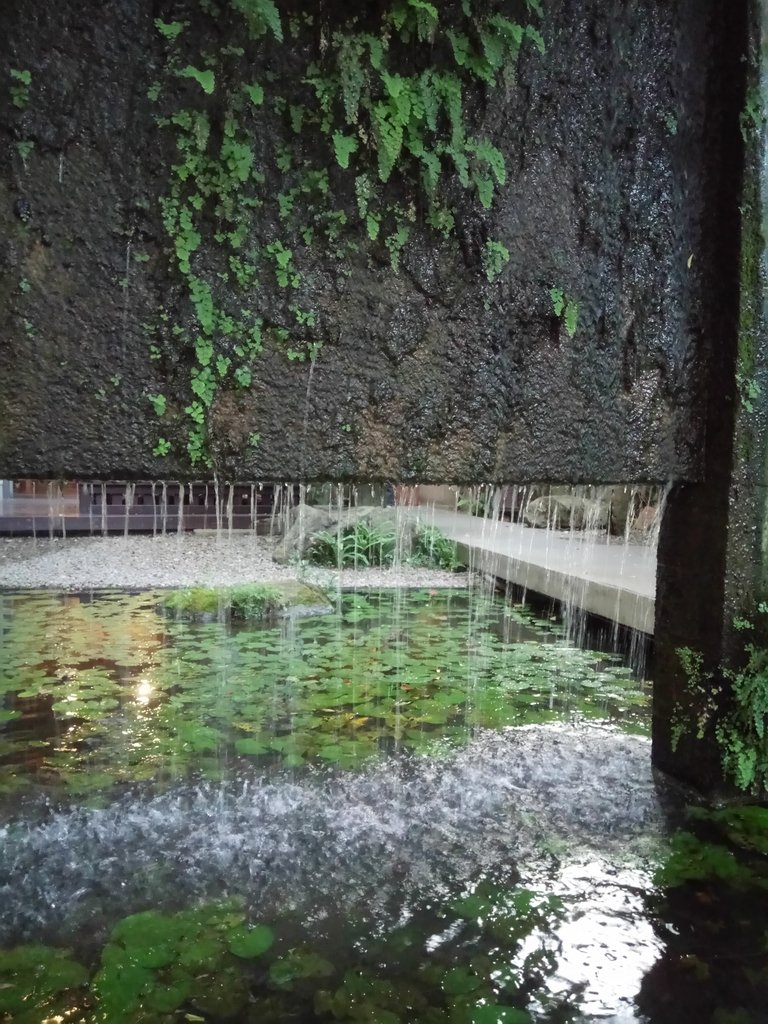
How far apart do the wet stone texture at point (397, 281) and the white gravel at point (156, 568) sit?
5.47 metres

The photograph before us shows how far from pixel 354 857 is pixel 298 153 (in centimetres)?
251

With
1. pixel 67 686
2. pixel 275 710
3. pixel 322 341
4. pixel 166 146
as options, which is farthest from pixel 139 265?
pixel 67 686

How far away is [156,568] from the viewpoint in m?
8.88

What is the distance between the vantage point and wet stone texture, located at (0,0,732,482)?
2.32m

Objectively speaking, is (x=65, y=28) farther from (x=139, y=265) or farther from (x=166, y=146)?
(x=139, y=265)

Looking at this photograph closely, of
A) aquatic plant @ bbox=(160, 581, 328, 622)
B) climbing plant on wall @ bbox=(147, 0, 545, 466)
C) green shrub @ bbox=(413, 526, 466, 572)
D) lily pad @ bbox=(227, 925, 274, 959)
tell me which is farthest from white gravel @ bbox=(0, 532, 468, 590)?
lily pad @ bbox=(227, 925, 274, 959)

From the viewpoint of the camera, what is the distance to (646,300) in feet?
9.75

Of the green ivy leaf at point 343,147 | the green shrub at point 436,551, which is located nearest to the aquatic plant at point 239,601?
the green shrub at point 436,551

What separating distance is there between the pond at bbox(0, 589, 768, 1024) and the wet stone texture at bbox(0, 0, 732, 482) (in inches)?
55.3

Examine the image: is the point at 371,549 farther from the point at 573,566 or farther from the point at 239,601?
the point at 573,566

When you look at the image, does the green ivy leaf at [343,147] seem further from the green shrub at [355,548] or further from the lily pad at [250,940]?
the green shrub at [355,548]

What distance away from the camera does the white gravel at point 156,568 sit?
26.6ft

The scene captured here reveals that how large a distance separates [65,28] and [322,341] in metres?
1.22

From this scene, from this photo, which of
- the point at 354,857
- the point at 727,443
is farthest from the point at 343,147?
the point at 354,857
